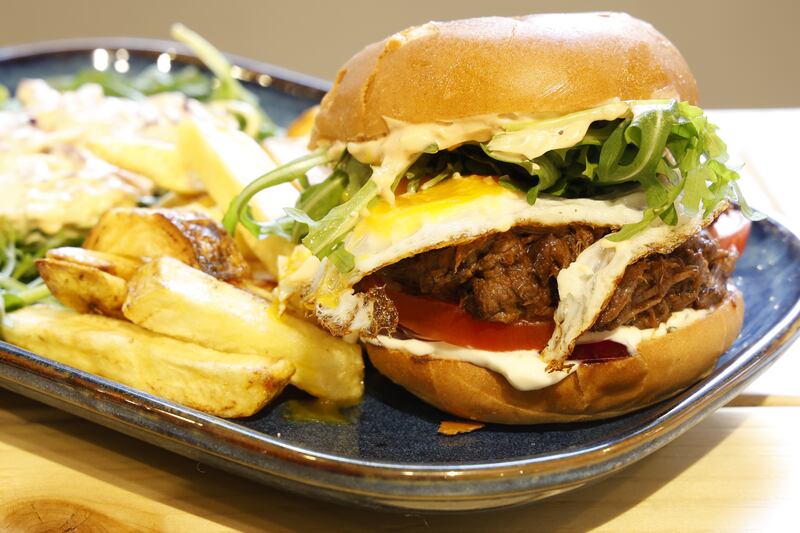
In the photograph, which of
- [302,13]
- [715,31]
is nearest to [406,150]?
[302,13]

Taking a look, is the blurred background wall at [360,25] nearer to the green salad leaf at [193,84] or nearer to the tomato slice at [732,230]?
the green salad leaf at [193,84]

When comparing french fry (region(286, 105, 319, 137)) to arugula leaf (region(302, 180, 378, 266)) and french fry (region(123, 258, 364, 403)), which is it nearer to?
french fry (region(123, 258, 364, 403))

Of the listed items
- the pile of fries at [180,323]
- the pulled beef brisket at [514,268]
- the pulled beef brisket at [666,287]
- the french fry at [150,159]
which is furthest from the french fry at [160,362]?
the french fry at [150,159]

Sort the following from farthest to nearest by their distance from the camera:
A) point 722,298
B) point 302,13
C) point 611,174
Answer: point 302,13 → point 722,298 → point 611,174

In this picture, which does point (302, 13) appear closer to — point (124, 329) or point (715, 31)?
point (715, 31)

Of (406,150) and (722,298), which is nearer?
(406,150)

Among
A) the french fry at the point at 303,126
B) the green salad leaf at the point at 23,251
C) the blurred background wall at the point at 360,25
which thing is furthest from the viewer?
the blurred background wall at the point at 360,25

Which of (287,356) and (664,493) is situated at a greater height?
(287,356)
